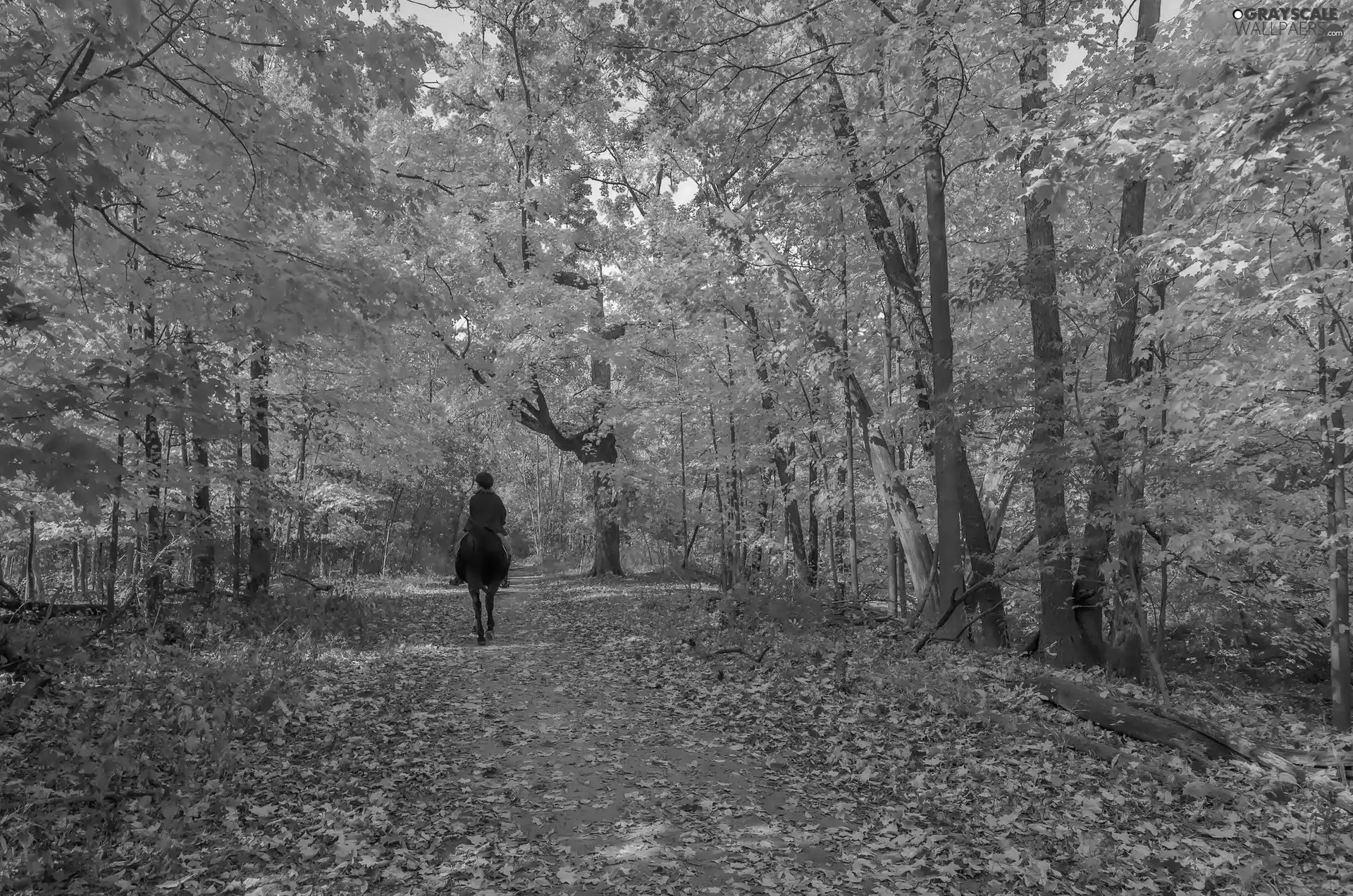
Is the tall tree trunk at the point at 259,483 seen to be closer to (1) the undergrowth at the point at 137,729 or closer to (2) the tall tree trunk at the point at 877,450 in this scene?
(1) the undergrowth at the point at 137,729

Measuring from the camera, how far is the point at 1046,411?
27.8ft

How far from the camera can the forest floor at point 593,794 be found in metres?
3.95

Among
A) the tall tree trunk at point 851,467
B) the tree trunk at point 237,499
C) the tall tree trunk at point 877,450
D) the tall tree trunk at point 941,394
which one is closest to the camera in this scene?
the tree trunk at point 237,499

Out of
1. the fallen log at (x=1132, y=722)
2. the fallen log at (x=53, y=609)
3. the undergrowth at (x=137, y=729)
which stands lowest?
the fallen log at (x=1132, y=722)

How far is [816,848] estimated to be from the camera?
170 inches

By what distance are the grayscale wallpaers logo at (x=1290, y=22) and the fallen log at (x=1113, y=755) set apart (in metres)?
4.57

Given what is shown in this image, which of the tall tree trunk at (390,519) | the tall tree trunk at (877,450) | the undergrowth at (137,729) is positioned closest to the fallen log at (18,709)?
the undergrowth at (137,729)

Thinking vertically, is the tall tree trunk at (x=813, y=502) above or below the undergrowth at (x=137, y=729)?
above

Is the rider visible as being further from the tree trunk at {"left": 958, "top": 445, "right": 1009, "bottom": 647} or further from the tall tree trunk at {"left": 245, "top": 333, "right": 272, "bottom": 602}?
the tree trunk at {"left": 958, "top": 445, "right": 1009, "bottom": 647}

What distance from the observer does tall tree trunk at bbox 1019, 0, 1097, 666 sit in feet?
27.4

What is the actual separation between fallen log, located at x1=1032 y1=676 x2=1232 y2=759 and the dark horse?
21.5ft

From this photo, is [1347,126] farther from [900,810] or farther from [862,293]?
[862,293]

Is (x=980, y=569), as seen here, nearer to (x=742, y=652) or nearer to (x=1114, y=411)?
(x=1114, y=411)

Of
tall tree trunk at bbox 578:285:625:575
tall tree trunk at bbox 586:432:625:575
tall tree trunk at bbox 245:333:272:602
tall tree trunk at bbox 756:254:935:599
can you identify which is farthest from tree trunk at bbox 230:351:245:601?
tall tree trunk at bbox 586:432:625:575
